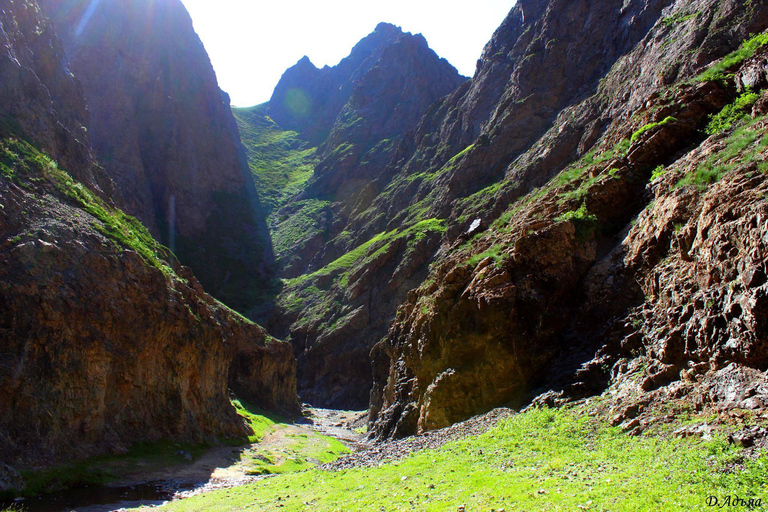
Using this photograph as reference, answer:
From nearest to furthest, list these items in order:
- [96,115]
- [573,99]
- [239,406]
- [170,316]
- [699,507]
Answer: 1. [699,507]
2. [170,316]
3. [239,406]
4. [573,99]
5. [96,115]

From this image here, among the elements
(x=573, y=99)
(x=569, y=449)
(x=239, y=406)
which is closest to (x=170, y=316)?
(x=239, y=406)

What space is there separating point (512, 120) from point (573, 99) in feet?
40.0

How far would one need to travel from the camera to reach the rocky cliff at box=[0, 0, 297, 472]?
26.3 m

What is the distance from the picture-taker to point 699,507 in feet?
29.2

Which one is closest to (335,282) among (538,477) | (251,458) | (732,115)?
(251,458)

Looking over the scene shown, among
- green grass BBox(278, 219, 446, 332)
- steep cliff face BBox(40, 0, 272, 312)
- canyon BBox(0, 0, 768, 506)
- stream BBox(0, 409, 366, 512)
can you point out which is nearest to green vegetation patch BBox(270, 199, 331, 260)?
steep cliff face BBox(40, 0, 272, 312)

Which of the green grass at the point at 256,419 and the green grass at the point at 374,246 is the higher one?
the green grass at the point at 374,246

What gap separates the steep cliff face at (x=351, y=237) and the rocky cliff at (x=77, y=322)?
3865cm

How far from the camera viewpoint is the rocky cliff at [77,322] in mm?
26312

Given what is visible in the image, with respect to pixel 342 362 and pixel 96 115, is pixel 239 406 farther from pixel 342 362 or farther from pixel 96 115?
pixel 96 115

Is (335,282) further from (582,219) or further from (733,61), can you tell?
(733,61)

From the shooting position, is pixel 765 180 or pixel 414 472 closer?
pixel 765 180

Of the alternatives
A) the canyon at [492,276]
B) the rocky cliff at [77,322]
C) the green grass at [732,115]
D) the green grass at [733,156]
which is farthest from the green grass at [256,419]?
the green grass at [732,115]

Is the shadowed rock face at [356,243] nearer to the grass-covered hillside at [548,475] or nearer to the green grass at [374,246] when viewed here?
the green grass at [374,246]
